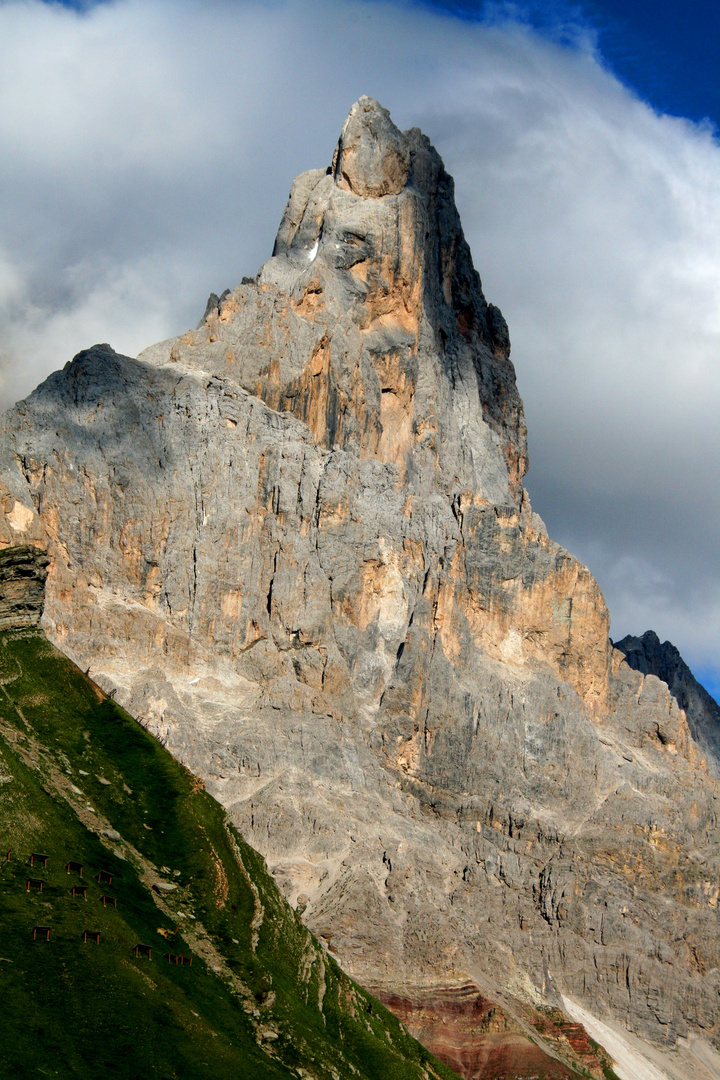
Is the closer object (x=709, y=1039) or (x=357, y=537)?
(x=709, y=1039)

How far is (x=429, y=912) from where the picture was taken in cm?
14038

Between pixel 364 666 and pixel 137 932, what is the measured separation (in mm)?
85271

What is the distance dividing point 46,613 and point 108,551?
13363 mm

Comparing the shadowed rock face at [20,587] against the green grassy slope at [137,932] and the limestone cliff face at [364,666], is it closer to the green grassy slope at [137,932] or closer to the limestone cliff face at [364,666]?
the green grassy slope at [137,932]

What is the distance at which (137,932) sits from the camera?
80.7m

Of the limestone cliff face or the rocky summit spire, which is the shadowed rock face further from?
the rocky summit spire

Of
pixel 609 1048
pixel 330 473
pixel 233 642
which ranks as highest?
pixel 330 473

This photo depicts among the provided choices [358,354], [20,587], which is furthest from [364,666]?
[20,587]

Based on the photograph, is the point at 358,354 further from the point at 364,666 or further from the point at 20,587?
the point at 20,587

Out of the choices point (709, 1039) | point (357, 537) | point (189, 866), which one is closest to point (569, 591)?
point (357, 537)

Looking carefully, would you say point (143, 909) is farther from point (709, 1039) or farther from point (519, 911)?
point (709, 1039)

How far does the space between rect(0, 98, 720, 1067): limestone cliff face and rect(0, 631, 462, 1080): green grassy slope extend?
124 feet

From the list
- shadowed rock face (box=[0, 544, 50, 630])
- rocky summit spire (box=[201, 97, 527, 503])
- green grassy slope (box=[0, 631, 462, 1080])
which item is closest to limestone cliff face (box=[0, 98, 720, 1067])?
rocky summit spire (box=[201, 97, 527, 503])

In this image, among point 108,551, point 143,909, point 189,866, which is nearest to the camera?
point 143,909
